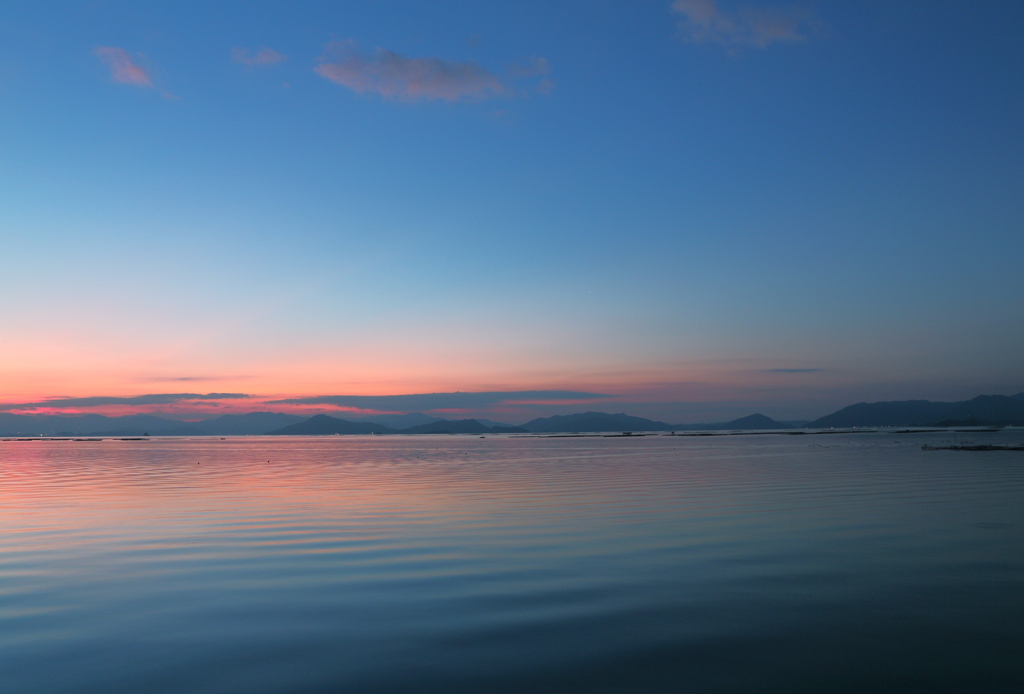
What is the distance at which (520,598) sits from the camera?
12.7 meters

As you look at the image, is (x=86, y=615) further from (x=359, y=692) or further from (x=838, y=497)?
(x=838, y=497)

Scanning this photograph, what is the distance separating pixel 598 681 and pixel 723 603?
4.70m

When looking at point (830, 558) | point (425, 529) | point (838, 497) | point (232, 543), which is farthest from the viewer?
point (838, 497)

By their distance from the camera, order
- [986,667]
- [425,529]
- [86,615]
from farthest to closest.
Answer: [425,529]
[86,615]
[986,667]

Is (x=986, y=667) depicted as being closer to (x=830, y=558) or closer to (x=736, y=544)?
(x=830, y=558)

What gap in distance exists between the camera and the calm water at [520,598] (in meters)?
8.86

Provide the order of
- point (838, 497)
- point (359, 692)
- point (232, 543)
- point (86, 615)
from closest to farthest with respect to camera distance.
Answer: point (359, 692), point (86, 615), point (232, 543), point (838, 497)

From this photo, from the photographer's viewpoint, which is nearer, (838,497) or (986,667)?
(986,667)

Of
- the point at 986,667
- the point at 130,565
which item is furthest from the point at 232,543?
the point at 986,667

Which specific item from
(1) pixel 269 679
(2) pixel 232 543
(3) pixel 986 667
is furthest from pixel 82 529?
(3) pixel 986 667

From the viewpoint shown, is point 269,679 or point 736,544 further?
point 736,544

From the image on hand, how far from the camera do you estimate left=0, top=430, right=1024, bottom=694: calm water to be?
8.86 meters

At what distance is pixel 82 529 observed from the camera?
895 inches

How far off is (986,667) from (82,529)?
2538 centimetres
